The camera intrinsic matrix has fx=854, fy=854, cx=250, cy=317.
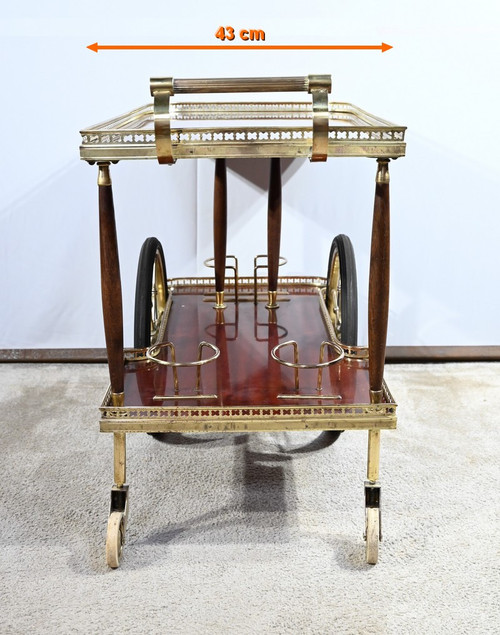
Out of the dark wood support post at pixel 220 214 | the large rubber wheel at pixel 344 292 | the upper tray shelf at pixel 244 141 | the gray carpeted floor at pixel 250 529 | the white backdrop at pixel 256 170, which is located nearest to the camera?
the upper tray shelf at pixel 244 141

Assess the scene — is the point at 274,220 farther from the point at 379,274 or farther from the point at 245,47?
the point at 379,274

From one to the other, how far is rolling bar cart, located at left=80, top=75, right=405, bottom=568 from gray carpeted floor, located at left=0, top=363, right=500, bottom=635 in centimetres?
11

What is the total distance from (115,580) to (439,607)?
69 centimetres

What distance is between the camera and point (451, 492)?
2.19m

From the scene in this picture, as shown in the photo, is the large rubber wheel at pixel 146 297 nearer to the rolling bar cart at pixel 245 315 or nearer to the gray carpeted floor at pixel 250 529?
→ the rolling bar cart at pixel 245 315

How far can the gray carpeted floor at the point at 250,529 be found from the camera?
5.72ft

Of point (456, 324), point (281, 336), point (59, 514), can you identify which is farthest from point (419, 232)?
point (59, 514)

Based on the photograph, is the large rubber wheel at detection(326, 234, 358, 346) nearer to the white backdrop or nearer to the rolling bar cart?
the rolling bar cart

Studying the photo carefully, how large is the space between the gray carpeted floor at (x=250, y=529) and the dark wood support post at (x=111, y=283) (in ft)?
1.30

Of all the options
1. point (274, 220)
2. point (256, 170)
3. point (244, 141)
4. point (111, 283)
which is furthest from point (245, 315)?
point (244, 141)

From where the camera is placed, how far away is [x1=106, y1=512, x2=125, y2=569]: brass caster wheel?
1.86 meters

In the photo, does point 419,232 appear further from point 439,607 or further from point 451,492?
point 439,607

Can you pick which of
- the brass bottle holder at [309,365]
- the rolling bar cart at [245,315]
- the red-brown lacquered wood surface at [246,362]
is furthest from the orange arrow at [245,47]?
the brass bottle holder at [309,365]

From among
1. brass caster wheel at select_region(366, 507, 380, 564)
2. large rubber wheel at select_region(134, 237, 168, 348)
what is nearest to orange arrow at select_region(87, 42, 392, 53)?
large rubber wheel at select_region(134, 237, 168, 348)
